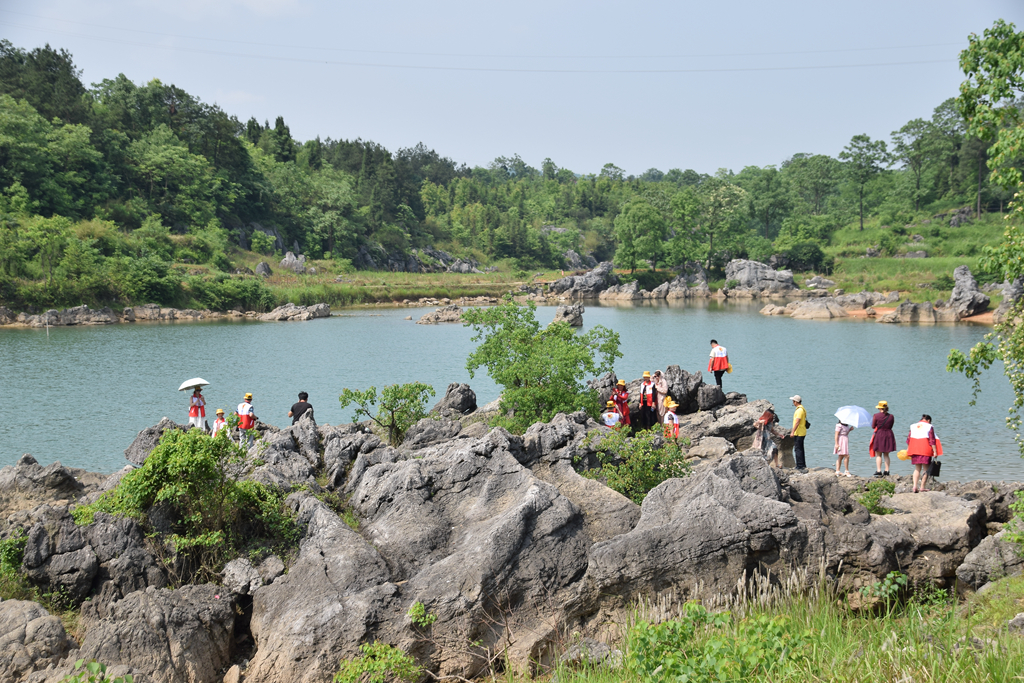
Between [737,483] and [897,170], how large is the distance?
137 m

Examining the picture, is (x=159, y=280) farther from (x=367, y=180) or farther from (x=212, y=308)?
(x=367, y=180)

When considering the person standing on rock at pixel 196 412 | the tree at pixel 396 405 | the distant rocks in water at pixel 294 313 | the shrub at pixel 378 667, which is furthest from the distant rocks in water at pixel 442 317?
the shrub at pixel 378 667

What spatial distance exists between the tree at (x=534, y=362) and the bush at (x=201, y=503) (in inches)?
340

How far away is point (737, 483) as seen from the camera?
1087 centimetres

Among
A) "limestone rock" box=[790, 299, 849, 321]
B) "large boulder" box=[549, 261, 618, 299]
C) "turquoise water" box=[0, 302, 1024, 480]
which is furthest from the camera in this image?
"large boulder" box=[549, 261, 618, 299]

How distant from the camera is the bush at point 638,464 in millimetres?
12828

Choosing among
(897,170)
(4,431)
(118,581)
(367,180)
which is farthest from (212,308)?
(897,170)

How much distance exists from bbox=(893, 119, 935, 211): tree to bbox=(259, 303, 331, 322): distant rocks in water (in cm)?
8783

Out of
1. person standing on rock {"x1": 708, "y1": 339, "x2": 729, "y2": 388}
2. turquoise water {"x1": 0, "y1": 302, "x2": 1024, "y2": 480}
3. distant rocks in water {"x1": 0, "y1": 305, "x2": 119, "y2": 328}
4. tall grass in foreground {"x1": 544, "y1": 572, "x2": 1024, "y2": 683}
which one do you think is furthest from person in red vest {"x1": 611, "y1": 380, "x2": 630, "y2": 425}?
distant rocks in water {"x1": 0, "y1": 305, "x2": 119, "y2": 328}

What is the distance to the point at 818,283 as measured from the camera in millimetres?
85500

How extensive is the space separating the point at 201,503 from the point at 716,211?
103 m

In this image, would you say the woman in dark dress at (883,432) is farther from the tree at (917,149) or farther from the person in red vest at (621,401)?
the tree at (917,149)

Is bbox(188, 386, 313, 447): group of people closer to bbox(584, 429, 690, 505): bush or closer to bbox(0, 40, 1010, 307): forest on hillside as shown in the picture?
bbox(584, 429, 690, 505): bush

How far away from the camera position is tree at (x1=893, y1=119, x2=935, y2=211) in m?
101
